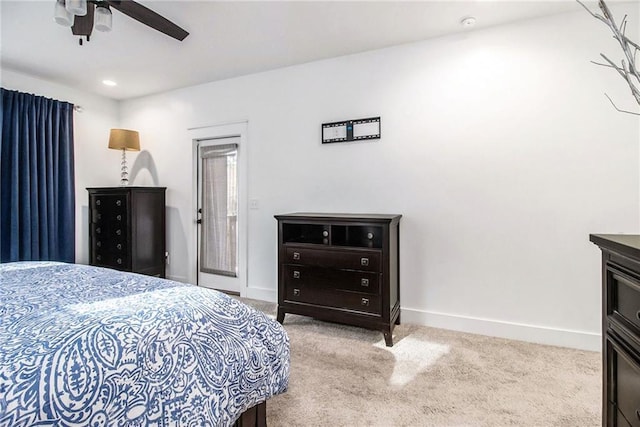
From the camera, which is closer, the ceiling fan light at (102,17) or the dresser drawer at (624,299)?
the dresser drawer at (624,299)

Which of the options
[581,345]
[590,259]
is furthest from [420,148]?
[581,345]

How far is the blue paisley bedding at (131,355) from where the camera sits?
75 centimetres

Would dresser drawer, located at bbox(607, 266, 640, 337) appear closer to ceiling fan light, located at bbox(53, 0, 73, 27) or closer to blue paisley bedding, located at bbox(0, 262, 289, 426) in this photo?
blue paisley bedding, located at bbox(0, 262, 289, 426)

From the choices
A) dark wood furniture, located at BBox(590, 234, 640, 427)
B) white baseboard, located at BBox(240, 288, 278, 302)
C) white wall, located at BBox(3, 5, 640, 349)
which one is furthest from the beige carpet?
white baseboard, located at BBox(240, 288, 278, 302)

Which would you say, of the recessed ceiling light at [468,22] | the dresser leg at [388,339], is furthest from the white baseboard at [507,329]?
the recessed ceiling light at [468,22]

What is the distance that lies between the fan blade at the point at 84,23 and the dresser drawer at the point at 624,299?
112 inches

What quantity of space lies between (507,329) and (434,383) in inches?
40.9

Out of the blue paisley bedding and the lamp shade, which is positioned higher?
the lamp shade

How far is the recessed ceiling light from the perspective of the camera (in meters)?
2.35

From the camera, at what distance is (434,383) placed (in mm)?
1843

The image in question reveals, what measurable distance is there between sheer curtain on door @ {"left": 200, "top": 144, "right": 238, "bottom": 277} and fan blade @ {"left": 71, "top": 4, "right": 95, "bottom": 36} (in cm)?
181

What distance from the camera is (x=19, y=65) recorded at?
125 inches

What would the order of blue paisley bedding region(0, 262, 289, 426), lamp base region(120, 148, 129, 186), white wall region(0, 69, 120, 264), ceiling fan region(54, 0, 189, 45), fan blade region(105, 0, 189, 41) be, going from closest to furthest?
blue paisley bedding region(0, 262, 289, 426)
ceiling fan region(54, 0, 189, 45)
fan blade region(105, 0, 189, 41)
white wall region(0, 69, 120, 264)
lamp base region(120, 148, 129, 186)

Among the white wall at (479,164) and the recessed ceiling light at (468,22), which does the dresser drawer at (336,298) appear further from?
the recessed ceiling light at (468,22)
